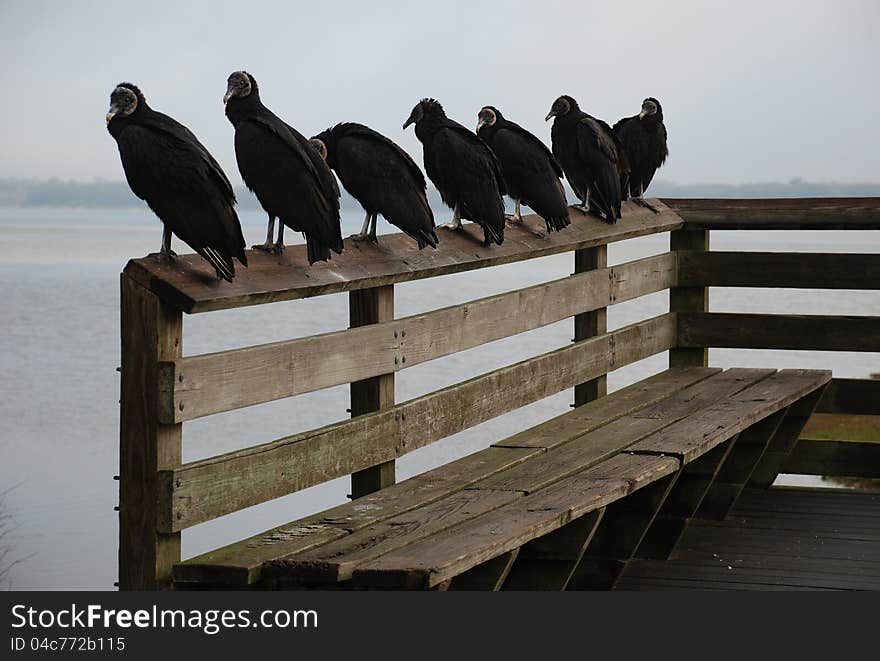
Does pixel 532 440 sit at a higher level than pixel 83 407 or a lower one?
higher

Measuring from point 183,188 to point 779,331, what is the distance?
3206 mm

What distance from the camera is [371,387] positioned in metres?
3.53

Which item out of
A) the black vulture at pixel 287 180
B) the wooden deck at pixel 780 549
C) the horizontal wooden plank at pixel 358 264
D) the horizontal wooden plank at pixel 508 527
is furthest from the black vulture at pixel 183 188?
the wooden deck at pixel 780 549

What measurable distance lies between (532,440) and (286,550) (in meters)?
1.42

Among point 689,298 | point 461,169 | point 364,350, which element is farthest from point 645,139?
point 364,350

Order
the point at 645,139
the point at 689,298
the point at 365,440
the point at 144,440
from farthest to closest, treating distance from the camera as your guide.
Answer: the point at 645,139, the point at 689,298, the point at 365,440, the point at 144,440

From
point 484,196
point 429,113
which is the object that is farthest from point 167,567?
point 429,113

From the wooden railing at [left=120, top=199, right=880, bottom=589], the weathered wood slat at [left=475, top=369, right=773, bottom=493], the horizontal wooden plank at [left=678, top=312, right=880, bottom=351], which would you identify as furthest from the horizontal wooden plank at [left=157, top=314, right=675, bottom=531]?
the horizontal wooden plank at [left=678, top=312, right=880, bottom=351]

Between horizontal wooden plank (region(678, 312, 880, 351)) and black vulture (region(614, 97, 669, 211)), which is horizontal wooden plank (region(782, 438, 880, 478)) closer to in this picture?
horizontal wooden plank (region(678, 312, 880, 351))

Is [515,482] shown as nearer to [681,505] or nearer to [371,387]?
[371,387]

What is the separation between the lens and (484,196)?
13.7 ft

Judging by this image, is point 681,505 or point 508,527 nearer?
point 508,527

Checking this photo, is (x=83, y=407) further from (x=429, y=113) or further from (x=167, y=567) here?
(x=167, y=567)

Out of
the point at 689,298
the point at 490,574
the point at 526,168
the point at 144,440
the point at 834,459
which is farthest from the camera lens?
the point at 689,298
